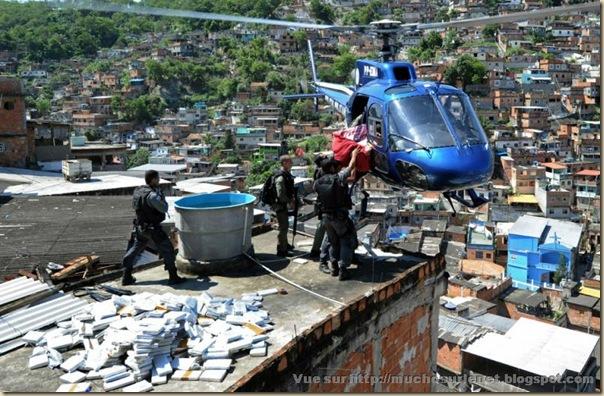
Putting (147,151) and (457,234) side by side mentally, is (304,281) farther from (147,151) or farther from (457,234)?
(147,151)

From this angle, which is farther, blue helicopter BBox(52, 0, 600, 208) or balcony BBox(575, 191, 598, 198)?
balcony BBox(575, 191, 598, 198)

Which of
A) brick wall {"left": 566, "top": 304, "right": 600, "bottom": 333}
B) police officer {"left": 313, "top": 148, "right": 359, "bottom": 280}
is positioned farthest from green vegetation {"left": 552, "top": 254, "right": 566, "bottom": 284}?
police officer {"left": 313, "top": 148, "right": 359, "bottom": 280}

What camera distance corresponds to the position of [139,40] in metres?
109

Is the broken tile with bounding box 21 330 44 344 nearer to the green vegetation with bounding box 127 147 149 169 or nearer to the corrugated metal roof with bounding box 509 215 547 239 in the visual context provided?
the corrugated metal roof with bounding box 509 215 547 239

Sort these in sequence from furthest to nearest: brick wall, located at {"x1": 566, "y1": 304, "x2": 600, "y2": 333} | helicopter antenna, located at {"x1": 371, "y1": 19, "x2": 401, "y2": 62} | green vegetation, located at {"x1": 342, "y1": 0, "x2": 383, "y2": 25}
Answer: green vegetation, located at {"x1": 342, "y1": 0, "x2": 383, "y2": 25}
brick wall, located at {"x1": 566, "y1": 304, "x2": 600, "y2": 333}
helicopter antenna, located at {"x1": 371, "y1": 19, "x2": 401, "y2": 62}

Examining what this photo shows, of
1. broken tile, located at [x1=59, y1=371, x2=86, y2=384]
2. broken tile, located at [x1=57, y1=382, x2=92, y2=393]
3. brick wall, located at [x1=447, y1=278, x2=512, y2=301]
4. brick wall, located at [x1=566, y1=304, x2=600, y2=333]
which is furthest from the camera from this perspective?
brick wall, located at [x1=447, y1=278, x2=512, y2=301]

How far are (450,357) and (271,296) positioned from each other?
15201mm

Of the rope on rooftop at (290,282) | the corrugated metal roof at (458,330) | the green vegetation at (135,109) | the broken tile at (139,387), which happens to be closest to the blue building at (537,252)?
the corrugated metal roof at (458,330)

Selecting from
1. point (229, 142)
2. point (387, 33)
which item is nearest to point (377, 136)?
point (387, 33)

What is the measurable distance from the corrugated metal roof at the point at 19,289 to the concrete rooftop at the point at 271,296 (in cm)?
64

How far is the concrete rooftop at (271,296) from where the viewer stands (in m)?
3.57

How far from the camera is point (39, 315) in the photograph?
4.39 metres

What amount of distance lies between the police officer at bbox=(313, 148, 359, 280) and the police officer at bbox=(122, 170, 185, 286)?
1444 millimetres

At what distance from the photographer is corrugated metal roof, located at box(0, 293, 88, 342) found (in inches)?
164
